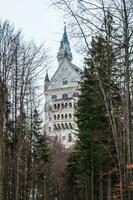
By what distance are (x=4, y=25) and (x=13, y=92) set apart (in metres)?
3.80

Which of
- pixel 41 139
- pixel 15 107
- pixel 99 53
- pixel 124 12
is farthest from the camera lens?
pixel 41 139

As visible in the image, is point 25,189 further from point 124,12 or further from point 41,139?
point 124,12

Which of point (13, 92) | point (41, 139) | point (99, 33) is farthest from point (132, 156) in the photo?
point (41, 139)

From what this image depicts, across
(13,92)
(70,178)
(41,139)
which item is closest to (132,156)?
(13,92)

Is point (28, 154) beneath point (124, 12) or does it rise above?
beneath

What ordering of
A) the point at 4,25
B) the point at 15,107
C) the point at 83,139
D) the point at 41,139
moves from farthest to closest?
the point at 41,139 < the point at 83,139 < the point at 15,107 < the point at 4,25

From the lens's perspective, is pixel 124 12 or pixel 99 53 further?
pixel 99 53

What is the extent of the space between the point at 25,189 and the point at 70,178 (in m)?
17.0

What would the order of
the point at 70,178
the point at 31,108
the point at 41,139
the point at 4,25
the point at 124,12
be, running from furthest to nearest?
the point at 70,178
the point at 41,139
the point at 31,108
the point at 4,25
the point at 124,12

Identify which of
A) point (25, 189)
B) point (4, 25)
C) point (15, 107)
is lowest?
point (25, 189)

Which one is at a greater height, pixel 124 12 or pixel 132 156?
pixel 124 12

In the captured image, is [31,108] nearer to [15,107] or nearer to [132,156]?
[15,107]

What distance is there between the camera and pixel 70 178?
149 ft

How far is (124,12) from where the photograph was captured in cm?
1312
